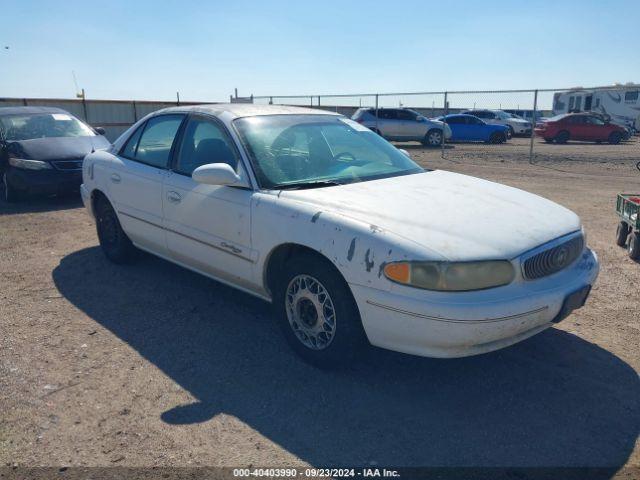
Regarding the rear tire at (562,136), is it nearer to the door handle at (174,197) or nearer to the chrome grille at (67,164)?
the chrome grille at (67,164)

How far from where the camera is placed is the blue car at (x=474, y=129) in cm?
2466

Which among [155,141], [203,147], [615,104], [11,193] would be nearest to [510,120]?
[615,104]

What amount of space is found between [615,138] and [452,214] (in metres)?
25.8

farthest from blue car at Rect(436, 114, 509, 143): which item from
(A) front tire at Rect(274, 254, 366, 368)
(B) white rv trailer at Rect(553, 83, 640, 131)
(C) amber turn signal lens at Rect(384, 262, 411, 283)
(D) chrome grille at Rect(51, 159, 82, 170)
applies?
(C) amber turn signal lens at Rect(384, 262, 411, 283)

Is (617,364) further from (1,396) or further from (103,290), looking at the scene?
(103,290)

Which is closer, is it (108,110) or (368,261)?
(368,261)

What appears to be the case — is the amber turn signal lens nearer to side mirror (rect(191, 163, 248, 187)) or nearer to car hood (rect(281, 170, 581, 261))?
car hood (rect(281, 170, 581, 261))

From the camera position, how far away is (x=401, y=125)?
72.3ft

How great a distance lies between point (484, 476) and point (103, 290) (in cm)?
367

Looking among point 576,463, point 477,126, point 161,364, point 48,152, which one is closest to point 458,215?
point 576,463

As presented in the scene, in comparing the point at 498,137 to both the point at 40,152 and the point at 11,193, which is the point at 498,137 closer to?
the point at 40,152

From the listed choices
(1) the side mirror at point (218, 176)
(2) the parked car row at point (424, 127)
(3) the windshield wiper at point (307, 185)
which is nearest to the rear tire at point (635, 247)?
(3) the windshield wiper at point (307, 185)

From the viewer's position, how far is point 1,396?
3.21m

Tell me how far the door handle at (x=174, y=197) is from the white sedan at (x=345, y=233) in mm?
16
